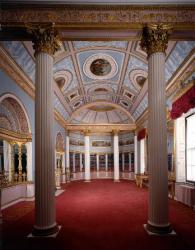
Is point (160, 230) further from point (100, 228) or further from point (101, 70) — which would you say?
point (101, 70)

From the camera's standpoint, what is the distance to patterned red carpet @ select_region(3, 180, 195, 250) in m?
4.61

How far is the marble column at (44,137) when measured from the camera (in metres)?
4.95

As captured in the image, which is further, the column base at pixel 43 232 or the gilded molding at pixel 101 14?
the gilded molding at pixel 101 14

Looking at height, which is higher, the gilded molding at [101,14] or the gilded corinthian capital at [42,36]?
the gilded molding at [101,14]

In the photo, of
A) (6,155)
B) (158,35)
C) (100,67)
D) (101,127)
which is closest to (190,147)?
(158,35)

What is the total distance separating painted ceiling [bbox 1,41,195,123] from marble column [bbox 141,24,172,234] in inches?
84.0

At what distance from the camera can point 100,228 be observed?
5.76m

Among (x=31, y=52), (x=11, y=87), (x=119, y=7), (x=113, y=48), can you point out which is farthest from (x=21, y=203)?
(x=119, y=7)

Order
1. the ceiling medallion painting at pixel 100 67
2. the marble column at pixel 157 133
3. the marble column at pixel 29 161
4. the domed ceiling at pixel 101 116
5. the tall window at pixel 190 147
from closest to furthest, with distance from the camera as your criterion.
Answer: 1. the marble column at pixel 157 133
2. the tall window at pixel 190 147
3. the marble column at pixel 29 161
4. the ceiling medallion painting at pixel 100 67
5. the domed ceiling at pixel 101 116

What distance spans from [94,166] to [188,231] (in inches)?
626

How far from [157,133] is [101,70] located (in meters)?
6.92

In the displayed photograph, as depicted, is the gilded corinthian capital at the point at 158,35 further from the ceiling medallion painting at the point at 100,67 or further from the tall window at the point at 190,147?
the ceiling medallion painting at the point at 100,67

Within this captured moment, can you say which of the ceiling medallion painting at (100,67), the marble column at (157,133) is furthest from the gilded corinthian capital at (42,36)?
the ceiling medallion painting at (100,67)

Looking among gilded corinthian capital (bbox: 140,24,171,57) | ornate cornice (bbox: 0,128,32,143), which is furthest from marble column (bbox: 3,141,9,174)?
gilded corinthian capital (bbox: 140,24,171,57)
